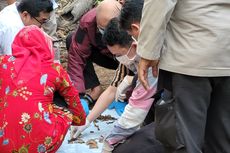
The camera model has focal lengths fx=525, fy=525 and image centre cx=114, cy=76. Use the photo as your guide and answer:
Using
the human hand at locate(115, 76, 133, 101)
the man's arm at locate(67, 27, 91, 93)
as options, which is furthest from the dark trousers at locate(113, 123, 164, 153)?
the man's arm at locate(67, 27, 91, 93)

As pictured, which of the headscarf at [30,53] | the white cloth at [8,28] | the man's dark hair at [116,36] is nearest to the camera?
the headscarf at [30,53]

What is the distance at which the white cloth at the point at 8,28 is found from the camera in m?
3.80

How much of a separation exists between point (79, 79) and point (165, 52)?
2.22 metres

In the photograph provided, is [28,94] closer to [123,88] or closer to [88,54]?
[123,88]

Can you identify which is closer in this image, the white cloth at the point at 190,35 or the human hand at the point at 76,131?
the white cloth at the point at 190,35

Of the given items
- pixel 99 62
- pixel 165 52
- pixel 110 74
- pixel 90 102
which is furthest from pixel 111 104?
pixel 165 52

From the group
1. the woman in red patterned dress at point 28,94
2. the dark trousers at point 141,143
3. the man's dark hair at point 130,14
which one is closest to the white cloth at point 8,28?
the woman in red patterned dress at point 28,94

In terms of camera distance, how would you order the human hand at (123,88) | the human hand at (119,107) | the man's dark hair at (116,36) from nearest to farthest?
the man's dark hair at (116,36) → the human hand at (123,88) → the human hand at (119,107)

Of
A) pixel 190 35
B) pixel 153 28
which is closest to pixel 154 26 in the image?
pixel 153 28

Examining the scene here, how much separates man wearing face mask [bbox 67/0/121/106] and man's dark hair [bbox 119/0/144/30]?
4.25 feet

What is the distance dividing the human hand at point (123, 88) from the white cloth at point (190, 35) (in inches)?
47.4

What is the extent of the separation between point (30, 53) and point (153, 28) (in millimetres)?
1049

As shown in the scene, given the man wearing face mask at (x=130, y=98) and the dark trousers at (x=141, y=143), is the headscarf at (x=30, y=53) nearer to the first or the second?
the man wearing face mask at (x=130, y=98)

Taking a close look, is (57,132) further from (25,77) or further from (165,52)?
(165,52)
